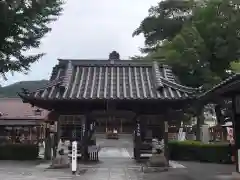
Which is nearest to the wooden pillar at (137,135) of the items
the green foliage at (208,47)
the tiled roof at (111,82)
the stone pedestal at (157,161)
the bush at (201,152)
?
the tiled roof at (111,82)

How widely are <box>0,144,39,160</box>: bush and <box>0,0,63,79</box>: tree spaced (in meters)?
6.97

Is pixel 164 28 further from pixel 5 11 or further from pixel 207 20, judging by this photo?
pixel 5 11

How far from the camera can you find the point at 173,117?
18828 millimetres

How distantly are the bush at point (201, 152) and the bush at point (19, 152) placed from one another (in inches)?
366

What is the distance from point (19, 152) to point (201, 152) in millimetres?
12118

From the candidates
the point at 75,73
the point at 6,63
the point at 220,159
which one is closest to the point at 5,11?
the point at 6,63

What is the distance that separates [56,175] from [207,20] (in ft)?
59.2

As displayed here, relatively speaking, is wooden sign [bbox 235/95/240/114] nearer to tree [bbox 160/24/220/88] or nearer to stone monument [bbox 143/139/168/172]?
stone monument [bbox 143/139/168/172]

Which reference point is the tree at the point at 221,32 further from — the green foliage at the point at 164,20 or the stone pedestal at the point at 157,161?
the stone pedestal at the point at 157,161

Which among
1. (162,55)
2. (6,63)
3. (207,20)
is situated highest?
(207,20)

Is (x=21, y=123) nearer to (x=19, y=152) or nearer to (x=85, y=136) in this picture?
(x=19, y=152)

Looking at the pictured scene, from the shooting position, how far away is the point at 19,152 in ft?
80.2

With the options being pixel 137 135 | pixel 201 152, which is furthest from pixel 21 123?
pixel 137 135

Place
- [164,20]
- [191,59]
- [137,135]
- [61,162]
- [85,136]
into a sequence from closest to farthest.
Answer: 1. [61,162]
2. [85,136]
3. [137,135]
4. [191,59]
5. [164,20]
